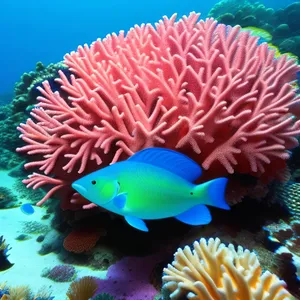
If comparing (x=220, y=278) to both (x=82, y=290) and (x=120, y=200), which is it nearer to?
(x=120, y=200)

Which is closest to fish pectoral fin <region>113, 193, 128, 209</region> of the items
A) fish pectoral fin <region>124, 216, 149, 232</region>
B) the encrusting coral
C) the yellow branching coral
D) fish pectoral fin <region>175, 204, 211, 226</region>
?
fish pectoral fin <region>124, 216, 149, 232</region>

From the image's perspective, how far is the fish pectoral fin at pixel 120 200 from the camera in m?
1.45

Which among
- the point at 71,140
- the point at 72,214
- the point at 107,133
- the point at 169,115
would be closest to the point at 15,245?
the point at 72,214

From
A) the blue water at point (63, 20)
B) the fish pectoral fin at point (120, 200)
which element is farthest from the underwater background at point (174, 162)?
the blue water at point (63, 20)

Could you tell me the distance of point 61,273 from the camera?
3143 mm

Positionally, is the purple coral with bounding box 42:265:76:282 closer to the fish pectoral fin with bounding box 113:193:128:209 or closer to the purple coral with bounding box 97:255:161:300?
the purple coral with bounding box 97:255:161:300

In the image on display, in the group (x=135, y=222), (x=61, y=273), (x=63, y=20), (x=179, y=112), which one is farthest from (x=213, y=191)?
(x=63, y=20)

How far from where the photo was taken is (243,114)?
252 centimetres

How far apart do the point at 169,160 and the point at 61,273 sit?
2354 millimetres

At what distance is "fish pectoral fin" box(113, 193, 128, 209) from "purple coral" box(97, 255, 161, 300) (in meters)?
1.48

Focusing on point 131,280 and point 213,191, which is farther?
point 131,280

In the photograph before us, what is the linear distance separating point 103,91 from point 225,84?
1216 millimetres

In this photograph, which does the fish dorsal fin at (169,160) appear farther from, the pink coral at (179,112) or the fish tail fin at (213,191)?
the pink coral at (179,112)

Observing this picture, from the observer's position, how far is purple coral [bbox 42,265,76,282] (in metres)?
3.09
